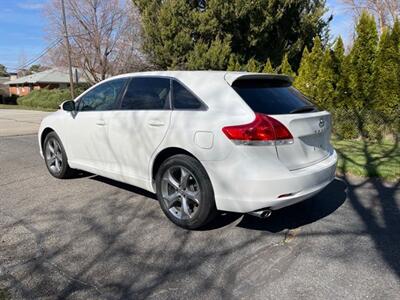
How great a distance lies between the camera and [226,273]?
3010 millimetres

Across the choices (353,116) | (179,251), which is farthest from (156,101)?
(353,116)

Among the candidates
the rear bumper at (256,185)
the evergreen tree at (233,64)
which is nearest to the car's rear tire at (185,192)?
the rear bumper at (256,185)

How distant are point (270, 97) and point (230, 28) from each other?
37.9 feet

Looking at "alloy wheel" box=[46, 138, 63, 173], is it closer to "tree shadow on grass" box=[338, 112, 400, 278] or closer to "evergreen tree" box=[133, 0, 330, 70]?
"tree shadow on grass" box=[338, 112, 400, 278]

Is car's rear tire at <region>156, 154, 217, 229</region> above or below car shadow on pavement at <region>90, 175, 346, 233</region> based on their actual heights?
above

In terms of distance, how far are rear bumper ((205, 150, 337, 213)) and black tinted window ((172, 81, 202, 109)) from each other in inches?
26.6

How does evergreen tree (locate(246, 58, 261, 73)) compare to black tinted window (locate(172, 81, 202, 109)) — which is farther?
evergreen tree (locate(246, 58, 261, 73))

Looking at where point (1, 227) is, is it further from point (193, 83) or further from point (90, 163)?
point (193, 83)

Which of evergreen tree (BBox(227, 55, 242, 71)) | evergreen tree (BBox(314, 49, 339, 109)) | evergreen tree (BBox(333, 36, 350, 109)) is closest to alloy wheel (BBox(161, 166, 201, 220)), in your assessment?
evergreen tree (BBox(314, 49, 339, 109))

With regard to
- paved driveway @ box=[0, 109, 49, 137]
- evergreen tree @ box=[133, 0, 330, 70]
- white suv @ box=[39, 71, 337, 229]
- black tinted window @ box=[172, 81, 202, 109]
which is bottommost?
paved driveway @ box=[0, 109, 49, 137]

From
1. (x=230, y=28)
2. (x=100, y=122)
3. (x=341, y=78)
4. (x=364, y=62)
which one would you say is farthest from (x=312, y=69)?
(x=100, y=122)

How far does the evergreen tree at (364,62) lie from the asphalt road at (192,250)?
17.0ft

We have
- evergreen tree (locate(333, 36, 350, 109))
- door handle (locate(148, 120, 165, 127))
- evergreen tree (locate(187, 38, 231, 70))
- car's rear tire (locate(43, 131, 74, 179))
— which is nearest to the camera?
door handle (locate(148, 120, 165, 127))

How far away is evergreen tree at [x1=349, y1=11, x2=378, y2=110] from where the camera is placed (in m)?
9.37
